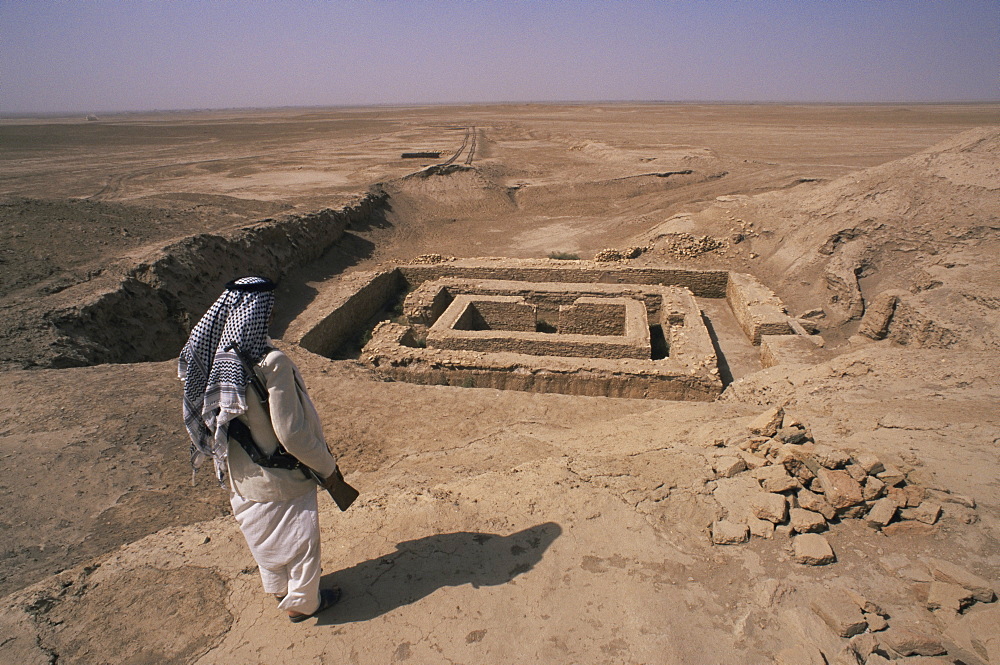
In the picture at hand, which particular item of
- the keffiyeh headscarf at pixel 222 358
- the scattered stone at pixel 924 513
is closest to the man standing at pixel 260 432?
the keffiyeh headscarf at pixel 222 358

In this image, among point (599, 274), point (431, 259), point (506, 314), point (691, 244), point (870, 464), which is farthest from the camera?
point (691, 244)

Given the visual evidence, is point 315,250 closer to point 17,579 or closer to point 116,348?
point 116,348

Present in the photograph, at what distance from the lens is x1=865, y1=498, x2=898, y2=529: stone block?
9.36 ft

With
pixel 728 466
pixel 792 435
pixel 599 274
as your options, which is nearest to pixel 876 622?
pixel 728 466

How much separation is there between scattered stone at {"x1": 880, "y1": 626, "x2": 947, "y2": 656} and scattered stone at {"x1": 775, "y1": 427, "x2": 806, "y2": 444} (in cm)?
160

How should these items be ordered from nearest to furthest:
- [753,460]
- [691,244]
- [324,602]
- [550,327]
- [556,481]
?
1. [324,602]
2. [753,460]
3. [556,481]
4. [550,327]
5. [691,244]

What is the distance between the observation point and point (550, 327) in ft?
33.4

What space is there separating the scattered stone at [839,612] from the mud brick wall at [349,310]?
7.77 metres

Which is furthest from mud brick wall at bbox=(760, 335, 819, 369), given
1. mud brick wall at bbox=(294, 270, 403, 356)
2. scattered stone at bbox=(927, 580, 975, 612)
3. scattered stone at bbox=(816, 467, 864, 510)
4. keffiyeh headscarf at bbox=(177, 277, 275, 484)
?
mud brick wall at bbox=(294, 270, 403, 356)

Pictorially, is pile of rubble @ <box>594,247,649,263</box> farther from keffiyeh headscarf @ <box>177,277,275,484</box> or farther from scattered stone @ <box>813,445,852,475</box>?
keffiyeh headscarf @ <box>177,277,275,484</box>

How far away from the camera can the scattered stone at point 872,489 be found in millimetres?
3016

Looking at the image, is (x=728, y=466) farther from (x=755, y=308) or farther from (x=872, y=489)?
(x=755, y=308)

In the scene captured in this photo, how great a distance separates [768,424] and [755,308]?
19.9 ft

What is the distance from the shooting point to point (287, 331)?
8.99 metres
